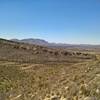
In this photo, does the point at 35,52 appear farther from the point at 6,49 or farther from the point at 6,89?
the point at 6,89

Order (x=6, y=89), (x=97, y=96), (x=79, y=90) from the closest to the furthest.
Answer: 1. (x=97, y=96)
2. (x=79, y=90)
3. (x=6, y=89)

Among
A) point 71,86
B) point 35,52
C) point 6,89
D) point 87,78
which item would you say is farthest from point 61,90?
point 35,52

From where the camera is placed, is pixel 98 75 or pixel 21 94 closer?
pixel 98 75

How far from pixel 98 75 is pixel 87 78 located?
1.75ft

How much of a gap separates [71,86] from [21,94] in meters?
2.67

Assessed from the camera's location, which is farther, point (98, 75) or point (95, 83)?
point (98, 75)

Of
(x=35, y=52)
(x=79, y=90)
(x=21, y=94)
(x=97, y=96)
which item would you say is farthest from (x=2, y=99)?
(x=35, y=52)

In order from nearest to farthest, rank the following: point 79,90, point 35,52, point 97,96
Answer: point 97,96 → point 79,90 → point 35,52

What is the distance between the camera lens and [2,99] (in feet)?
39.9

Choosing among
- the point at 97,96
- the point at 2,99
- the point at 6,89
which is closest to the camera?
the point at 97,96

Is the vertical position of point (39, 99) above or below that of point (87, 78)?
below

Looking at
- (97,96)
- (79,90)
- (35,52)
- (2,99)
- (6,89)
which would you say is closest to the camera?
(97,96)

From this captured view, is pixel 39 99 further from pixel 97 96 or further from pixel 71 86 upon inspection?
pixel 97 96

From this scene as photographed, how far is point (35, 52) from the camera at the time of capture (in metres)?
53.4
